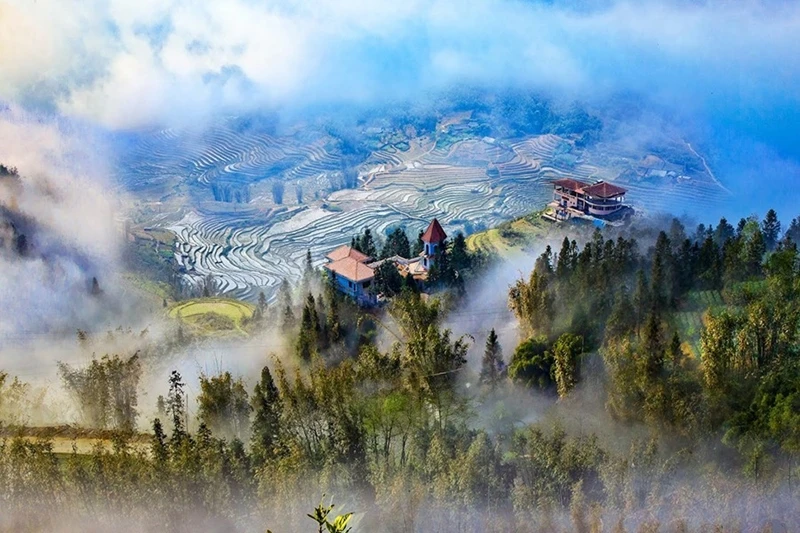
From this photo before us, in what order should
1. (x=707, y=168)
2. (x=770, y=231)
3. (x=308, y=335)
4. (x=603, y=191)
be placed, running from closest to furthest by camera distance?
(x=308, y=335), (x=770, y=231), (x=603, y=191), (x=707, y=168)

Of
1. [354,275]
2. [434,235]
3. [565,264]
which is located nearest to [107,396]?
[354,275]

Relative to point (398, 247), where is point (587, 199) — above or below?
above

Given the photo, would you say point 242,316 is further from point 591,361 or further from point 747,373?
point 747,373

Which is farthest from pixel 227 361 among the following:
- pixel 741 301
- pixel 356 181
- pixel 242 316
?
pixel 356 181

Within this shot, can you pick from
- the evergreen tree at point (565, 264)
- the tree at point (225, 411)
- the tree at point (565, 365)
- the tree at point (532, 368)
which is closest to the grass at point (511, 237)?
the evergreen tree at point (565, 264)

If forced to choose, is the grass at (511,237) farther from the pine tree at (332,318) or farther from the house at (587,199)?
the pine tree at (332,318)

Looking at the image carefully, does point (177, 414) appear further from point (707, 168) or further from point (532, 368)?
point (707, 168)
